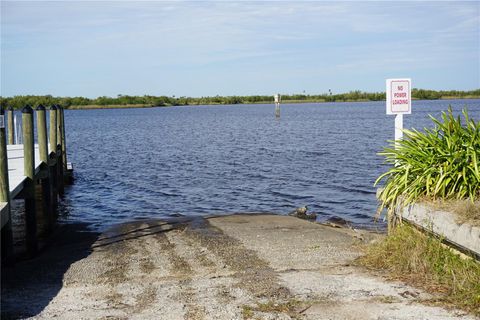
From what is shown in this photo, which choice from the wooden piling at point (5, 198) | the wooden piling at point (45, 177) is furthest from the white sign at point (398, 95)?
the wooden piling at point (45, 177)

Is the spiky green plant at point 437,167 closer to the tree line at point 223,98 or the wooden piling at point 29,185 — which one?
the wooden piling at point 29,185

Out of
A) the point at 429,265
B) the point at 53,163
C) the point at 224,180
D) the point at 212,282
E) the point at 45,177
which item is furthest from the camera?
the point at 224,180

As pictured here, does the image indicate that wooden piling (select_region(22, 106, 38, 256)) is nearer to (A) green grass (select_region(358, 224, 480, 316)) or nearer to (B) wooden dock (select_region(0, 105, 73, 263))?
(B) wooden dock (select_region(0, 105, 73, 263))

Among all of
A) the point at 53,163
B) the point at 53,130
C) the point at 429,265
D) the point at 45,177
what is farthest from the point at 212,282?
the point at 53,130

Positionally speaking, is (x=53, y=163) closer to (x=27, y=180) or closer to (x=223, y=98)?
(x=27, y=180)

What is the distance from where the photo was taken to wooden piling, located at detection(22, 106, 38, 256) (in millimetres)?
10843

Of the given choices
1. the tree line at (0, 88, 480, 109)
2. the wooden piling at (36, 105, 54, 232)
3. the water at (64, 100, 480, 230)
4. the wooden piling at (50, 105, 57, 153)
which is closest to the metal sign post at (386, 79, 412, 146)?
the water at (64, 100, 480, 230)

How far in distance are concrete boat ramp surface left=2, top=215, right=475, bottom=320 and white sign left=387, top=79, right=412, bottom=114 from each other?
235 centimetres

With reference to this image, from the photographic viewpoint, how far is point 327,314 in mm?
5910

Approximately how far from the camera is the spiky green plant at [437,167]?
7.63 meters

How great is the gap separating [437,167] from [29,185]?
7504 mm

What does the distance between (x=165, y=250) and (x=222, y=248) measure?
95 cm

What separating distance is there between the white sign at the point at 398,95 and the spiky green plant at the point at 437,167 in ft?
2.95

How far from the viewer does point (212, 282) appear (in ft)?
23.4
